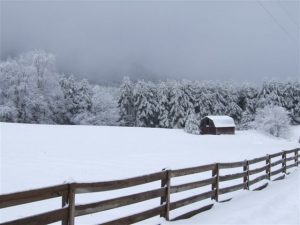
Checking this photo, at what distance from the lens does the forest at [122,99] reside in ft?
199

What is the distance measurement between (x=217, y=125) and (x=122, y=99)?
25.2 meters

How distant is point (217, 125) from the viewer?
75125 millimetres

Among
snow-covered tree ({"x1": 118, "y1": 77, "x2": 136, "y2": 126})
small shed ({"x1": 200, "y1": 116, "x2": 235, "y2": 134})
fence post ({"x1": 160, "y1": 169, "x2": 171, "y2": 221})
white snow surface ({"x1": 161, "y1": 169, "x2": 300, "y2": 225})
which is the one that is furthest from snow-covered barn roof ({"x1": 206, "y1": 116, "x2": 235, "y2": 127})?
fence post ({"x1": 160, "y1": 169, "x2": 171, "y2": 221})

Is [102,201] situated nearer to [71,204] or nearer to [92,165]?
[71,204]

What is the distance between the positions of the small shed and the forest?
208 inches

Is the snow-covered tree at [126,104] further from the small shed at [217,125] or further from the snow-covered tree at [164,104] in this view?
the small shed at [217,125]

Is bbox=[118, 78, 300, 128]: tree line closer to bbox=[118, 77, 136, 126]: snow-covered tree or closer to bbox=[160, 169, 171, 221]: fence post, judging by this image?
bbox=[118, 77, 136, 126]: snow-covered tree

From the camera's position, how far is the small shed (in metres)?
74.6

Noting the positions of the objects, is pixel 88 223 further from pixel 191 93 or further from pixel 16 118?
pixel 191 93

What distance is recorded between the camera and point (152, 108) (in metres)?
88.1

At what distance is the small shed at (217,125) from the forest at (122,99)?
5275 mm

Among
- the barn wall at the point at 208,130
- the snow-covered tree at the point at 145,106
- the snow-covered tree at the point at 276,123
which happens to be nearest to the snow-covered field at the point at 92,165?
the barn wall at the point at 208,130

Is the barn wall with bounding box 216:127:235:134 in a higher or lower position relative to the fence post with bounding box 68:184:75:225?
lower

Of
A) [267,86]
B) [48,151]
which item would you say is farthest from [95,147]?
[267,86]
